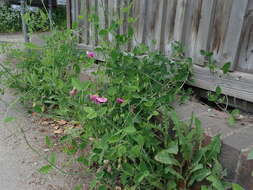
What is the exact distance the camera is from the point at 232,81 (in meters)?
1.72

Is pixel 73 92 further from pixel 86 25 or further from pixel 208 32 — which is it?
pixel 86 25

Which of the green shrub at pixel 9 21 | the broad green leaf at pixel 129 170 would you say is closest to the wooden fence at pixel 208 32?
the broad green leaf at pixel 129 170

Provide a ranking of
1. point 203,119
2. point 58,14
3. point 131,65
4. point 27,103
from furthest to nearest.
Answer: point 58,14, point 27,103, point 131,65, point 203,119

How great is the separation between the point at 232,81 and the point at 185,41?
0.56 metres

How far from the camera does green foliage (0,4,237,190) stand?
3.89 ft

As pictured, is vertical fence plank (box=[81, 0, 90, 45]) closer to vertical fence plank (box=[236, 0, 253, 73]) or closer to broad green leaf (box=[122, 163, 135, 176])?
vertical fence plank (box=[236, 0, 253, 73])

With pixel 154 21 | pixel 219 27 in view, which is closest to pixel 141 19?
pixel 154 21

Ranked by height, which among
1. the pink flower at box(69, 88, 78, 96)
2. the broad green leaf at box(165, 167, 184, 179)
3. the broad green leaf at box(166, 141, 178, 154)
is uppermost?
the pink flower at box(69, 88, 78, 96)

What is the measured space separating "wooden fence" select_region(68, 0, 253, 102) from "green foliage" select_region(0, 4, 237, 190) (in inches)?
6.1

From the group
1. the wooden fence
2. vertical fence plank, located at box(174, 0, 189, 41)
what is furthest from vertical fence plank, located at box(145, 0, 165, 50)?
vertical fence plank, located at box(174, 0, 189, 41)

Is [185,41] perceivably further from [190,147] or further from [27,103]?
[27,103]

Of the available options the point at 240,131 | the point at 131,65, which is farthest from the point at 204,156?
the point at 131,65

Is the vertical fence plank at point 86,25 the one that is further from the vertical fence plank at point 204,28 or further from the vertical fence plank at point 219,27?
the vertical fence plank at point 219,27

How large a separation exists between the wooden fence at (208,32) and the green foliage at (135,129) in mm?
155
